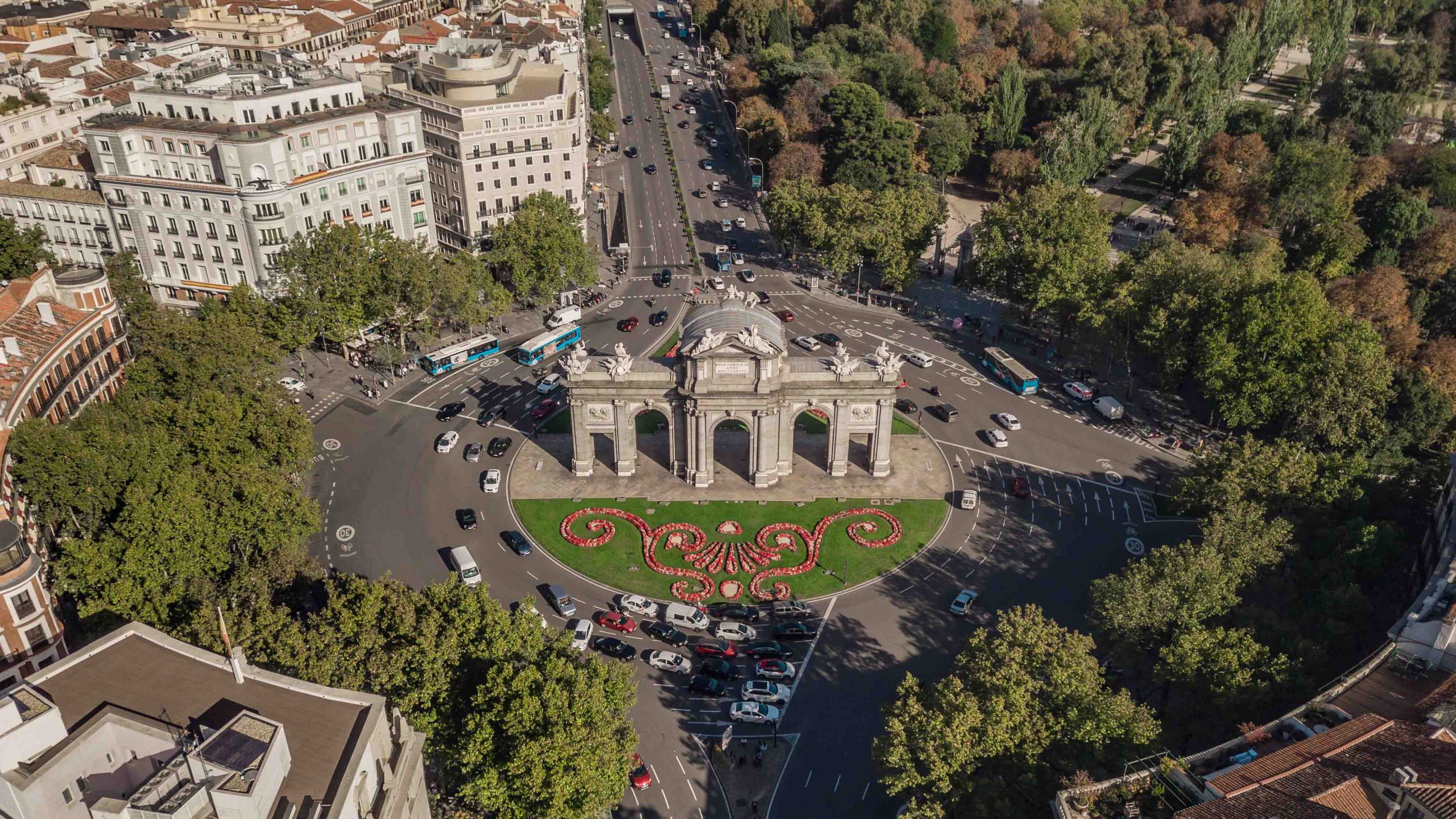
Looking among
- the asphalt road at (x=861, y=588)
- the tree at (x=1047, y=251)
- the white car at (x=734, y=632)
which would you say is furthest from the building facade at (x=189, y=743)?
the tree at (x=1047, y=251)

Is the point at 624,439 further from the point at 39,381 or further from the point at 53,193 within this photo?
the point at 53,193

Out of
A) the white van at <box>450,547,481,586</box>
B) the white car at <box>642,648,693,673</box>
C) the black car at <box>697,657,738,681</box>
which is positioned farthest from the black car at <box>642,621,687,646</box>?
the white van at <box>450,547,481,586</box>

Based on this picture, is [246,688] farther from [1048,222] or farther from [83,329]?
[1048,222]

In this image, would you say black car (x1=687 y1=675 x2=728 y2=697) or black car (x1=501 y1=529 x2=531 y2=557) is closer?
black car (x1=687 y1=675 x2=728 y2=697)

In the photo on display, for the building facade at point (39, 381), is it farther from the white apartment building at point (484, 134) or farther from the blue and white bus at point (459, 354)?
the white apartment building at point (484, 134)

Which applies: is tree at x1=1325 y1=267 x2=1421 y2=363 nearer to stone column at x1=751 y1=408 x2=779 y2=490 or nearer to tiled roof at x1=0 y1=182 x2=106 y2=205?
stone column at x1=751 y1=408 x2=779 y2=490
